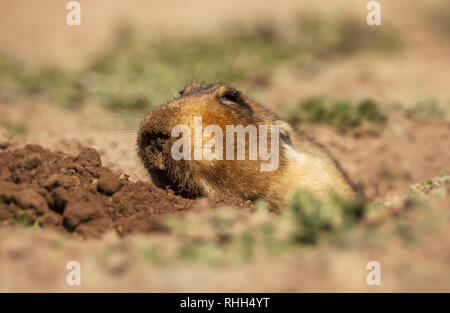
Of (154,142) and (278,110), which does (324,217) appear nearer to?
(154,142)

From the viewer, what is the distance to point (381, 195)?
17.3 ft

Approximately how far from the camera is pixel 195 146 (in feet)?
10.6

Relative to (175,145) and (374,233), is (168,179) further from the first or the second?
(374,233)

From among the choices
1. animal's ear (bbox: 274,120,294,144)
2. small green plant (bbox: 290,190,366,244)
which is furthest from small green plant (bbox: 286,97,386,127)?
small green plant (bbox: 290,190,366,244)

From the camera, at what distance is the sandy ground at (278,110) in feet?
7.34

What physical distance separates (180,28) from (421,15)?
18.1 feet

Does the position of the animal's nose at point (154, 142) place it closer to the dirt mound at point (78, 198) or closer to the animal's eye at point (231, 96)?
the dirt mound at point (78, 198)

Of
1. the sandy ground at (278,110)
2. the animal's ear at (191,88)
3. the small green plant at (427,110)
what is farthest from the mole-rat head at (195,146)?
the small green plant at (427,110)

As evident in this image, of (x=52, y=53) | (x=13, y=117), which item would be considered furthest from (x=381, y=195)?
(x=52, y=53)

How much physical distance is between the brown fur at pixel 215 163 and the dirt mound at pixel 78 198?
0.38 ft

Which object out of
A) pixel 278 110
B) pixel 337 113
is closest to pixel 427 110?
pixel 337 113

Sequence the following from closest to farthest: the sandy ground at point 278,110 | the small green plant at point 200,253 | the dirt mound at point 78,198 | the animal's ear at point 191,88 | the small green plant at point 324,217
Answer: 1. the sandy ground at point 278,110
2. the small green plant at point 200,253
3. the small green plant at point 324,217
4. the dirt mound at point 78,198
5. the animal's ear at point 191,88

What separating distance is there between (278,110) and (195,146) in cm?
339

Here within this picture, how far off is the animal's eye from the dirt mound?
0.84 metres
